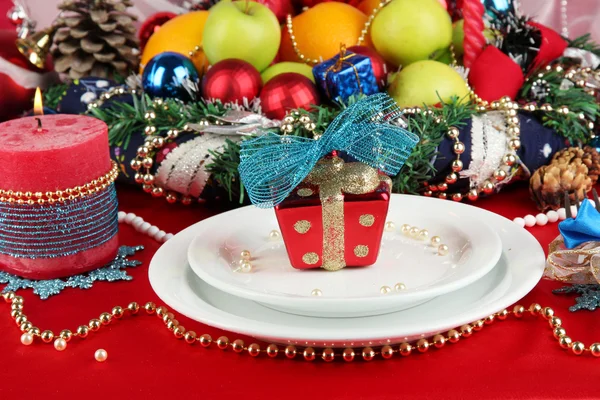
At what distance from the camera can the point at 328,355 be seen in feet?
1.94

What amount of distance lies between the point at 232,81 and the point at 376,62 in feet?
0.66

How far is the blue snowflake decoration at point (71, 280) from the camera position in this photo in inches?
28.9

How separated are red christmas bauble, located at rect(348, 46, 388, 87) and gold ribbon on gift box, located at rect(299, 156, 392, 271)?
1.10ft

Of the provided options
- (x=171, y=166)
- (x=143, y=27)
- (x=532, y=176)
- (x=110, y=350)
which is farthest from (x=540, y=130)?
(x=143, y=27)

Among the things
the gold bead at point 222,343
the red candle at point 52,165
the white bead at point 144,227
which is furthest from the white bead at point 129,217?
the gold bead at point 222,343

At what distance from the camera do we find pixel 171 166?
915 millimetres

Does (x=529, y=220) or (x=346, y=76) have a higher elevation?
(x=346, y=76)

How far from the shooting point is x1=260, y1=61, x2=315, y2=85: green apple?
103cm

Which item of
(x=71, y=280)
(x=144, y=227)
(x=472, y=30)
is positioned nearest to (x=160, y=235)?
(x=144, y=227)

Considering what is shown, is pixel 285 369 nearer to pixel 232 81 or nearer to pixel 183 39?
pixel 232 81

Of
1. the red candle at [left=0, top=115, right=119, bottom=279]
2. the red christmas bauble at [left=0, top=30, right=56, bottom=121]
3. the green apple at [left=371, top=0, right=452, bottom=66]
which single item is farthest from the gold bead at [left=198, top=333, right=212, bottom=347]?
the red christmas bauble at [left=0, top=30, right=56, bottom=121]

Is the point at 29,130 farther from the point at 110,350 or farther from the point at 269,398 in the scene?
the point at 269,398

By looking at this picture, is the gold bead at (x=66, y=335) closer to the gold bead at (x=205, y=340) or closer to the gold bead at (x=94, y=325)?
the gold bead at (x=94, y=325)

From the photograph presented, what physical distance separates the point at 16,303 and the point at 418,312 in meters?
0.39
